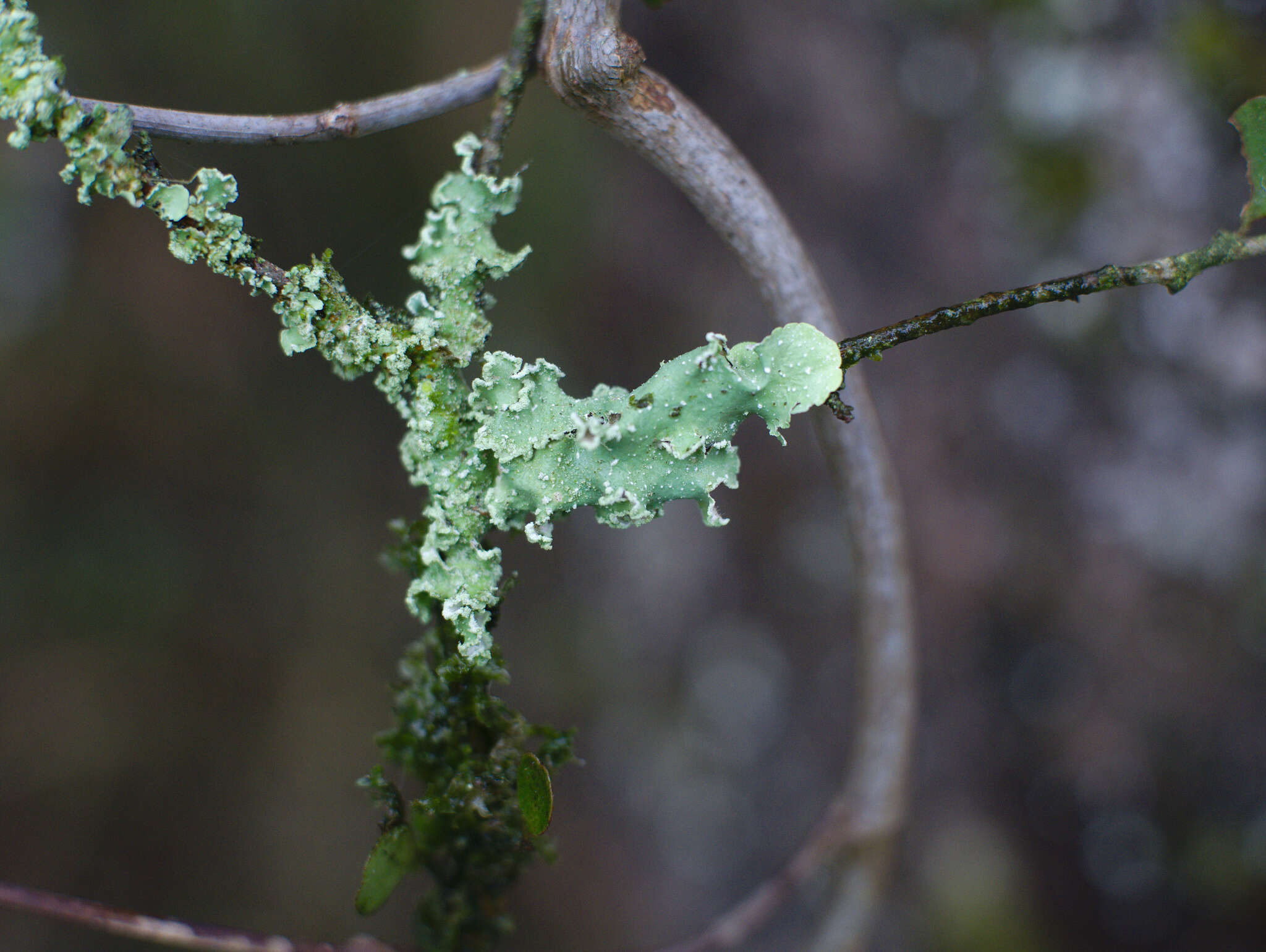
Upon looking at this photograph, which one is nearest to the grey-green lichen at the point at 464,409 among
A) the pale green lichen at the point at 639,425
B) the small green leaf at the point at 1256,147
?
the pale green lichen at the point at 639,425

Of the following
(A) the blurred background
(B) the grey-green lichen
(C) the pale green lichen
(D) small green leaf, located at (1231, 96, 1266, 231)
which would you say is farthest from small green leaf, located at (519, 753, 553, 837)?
(A) the blurred background

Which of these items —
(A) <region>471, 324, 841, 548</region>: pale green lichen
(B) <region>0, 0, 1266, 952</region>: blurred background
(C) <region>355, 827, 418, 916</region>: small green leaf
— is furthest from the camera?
(B) <region>0, 0, 1266, 952</region>: blurred background

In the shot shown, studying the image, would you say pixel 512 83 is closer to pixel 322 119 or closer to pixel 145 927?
pixel 322 119

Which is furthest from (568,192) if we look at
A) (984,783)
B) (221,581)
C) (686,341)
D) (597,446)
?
(984,783)

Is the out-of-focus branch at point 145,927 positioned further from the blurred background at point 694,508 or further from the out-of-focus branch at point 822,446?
the blurred background at point 694,508

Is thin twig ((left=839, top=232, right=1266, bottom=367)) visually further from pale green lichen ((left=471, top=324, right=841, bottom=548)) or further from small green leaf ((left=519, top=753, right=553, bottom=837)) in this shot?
small green leaf ((left=519, top=753, right=553, bottom=837))
